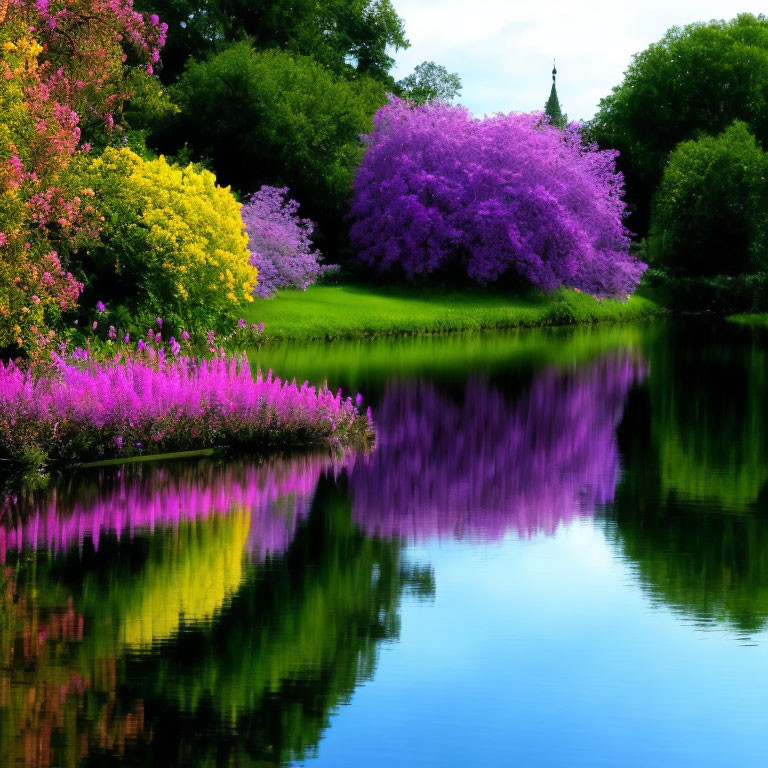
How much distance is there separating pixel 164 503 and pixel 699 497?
5837mm

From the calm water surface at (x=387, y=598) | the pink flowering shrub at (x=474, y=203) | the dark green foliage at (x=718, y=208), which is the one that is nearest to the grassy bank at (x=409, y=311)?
the pink flowering shrub at (x=474, y=203)

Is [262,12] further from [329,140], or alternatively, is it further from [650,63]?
[650,63]

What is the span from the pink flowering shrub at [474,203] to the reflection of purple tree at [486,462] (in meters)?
25.6

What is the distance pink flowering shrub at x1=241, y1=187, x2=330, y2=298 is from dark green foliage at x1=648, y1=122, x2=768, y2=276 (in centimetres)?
2534

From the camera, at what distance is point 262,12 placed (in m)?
67.3

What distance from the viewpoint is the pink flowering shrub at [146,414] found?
1587cm

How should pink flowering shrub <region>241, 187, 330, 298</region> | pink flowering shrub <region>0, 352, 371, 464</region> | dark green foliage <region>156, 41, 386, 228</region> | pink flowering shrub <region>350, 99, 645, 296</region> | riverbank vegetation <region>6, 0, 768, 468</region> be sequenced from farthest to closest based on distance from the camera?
dark green foliage <region>156, 41, 386, 228</region>
pink flowering shrub <region>350, 99, 645, 296</region>
pink flowering shrub <region>241, 187, 330, 298</region>
riverbank vegetation <region>6, 0, 768, 468</region>
pink flowering shrub <region>0, 352, 371, 464</region>

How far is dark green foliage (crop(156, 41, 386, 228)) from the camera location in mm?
53250

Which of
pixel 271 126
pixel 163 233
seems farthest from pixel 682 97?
pixel 163 233

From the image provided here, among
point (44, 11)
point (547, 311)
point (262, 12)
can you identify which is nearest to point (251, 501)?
point (44, 11)

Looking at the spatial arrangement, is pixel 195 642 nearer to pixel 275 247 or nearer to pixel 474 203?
pixel 275 247

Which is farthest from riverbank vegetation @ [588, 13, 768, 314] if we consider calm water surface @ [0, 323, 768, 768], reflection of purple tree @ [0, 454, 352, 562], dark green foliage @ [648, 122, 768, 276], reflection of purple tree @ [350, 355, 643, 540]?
reflection of purple tree @ [0, 454, 352, 562]

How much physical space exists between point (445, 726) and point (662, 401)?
19.5 m

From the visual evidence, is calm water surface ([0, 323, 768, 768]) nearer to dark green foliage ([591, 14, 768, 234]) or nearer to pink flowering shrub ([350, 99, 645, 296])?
pink flowering shrub ([350, 99, 645, 296])
